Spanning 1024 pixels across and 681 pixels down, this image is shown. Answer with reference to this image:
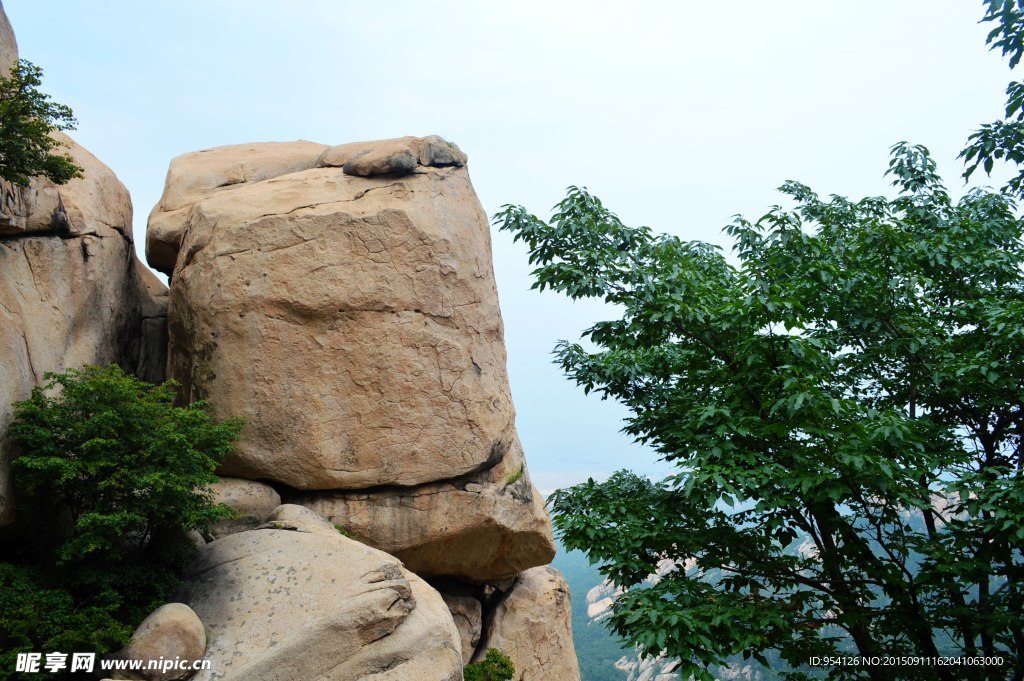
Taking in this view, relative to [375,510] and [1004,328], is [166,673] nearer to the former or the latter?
[375,510]

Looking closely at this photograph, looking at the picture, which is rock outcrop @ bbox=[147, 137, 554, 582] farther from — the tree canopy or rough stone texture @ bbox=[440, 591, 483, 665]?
the tree canopy

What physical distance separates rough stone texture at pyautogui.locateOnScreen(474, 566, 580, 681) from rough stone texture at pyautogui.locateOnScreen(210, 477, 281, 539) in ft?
15.6

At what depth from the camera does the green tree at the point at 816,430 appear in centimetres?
814

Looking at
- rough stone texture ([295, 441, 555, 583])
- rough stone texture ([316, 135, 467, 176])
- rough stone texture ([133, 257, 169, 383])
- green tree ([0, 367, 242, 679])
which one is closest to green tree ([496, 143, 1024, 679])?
rough stone texture ([295, 441, 555, 583])

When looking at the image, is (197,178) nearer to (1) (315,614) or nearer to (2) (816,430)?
(1) (315,614)

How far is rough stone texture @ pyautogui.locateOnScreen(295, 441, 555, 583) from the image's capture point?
484 inches

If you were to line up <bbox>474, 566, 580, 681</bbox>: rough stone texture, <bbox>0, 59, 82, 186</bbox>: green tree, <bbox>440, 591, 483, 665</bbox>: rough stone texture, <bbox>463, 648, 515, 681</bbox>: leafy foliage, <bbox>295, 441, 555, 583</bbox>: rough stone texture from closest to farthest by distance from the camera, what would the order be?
<bbox>0, 59, 82, 186</bbox>: green tree
<bbox>295, 441, 555, 583</bbox>: rough stone texture
<bbox>463, 648, 515, 681</bbox>: leafy foliage
<bbox>440, 591, 483, 665</bbox>: rough stone texture
<bbox>474, 566, 580, 681</bbox>: rough stone texture

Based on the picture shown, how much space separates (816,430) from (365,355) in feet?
22.6

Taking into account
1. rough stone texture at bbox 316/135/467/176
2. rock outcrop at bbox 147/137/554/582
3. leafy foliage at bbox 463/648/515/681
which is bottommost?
leafy foliage at bbox 463/648/515/681

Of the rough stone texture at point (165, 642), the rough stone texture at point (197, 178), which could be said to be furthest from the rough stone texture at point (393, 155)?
the rough stone texture at point (165, 642)

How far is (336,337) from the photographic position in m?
12.3

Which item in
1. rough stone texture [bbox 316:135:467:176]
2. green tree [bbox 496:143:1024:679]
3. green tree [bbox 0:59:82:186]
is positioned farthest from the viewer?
rough stone texture [bbox 316:135:467:176]

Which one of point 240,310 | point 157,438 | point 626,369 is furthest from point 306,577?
point 626,369

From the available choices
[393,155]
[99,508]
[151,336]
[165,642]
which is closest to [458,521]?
[165,642]
